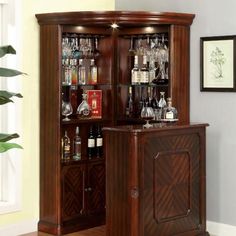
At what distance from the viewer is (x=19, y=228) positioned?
19.4 ft

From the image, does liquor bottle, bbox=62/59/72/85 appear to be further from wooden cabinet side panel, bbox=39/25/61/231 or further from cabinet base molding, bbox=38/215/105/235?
cabinet base molding, bbox=38/215/105/235

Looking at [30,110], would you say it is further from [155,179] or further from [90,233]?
[155,179]

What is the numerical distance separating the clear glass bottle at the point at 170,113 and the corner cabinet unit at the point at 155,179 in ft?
1.08

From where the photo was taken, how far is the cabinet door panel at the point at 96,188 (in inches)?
244

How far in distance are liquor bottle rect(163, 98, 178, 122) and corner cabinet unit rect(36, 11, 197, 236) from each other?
98mm

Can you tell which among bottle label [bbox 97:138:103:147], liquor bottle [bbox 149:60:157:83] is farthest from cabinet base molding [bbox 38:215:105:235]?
liquor bottle [bbox 149:60:157:83]

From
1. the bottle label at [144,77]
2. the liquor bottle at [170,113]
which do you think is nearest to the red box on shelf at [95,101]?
the bottle label at [144,77]

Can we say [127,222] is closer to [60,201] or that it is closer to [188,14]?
[60,201]

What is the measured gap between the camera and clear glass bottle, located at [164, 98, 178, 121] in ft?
18.9

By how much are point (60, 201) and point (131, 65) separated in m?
1.62

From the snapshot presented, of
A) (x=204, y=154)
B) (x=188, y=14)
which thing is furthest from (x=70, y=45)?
(x=204, y=154)

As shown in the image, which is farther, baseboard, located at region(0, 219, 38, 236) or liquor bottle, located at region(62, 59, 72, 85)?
liquor bottle, located at region(62, 59, 72, 85)

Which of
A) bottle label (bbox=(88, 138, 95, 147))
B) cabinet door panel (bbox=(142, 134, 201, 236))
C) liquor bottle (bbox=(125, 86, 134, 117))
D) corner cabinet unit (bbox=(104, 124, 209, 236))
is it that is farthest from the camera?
liquor bottle (bbox=(125, 86, 134, 117))

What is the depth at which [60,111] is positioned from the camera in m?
5.86
